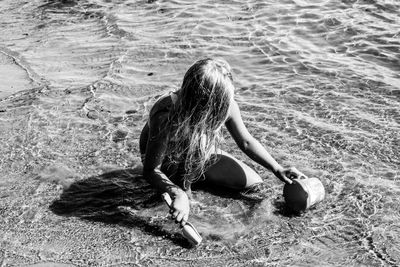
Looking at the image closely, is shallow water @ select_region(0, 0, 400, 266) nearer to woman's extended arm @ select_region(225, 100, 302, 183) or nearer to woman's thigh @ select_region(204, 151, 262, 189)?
woman's thigh @ select_region(204, 151, 262, 189)

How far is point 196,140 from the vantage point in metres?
3.89

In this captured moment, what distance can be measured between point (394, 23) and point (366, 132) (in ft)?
11.3

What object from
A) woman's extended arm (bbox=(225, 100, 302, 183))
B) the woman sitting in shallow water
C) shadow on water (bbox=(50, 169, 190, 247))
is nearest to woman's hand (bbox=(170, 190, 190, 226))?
the woman sitting in shallow water

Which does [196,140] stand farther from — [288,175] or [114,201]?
[114,201]

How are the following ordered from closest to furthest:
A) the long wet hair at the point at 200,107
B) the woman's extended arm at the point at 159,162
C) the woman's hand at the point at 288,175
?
the long wet hair at the point at 200,107 → the woman's extended arm at the point at 159,162 → the woman's hand at the point at 288,175

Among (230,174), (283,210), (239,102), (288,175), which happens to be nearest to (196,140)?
(230,174)

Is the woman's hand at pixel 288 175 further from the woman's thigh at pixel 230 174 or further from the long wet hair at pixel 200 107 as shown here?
the long wet hair at pixel 200 107

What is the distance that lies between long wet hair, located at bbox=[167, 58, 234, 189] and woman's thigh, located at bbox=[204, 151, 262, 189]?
483mm

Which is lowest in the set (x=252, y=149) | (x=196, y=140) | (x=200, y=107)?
(x=252, y=149)

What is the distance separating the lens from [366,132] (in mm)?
5363

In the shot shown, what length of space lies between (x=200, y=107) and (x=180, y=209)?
0.71m

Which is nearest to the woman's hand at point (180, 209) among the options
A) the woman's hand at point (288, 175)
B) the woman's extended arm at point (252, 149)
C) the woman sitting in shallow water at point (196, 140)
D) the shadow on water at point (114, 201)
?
the woman sitting in shallow water at point (196, 140)

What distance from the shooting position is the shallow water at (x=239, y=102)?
4043 mm

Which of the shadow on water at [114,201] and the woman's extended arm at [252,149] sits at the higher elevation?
the woman's extended arm at [252,149]
